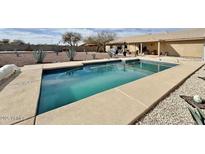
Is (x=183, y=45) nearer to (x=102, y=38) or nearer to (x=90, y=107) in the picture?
(x=90, y=107)

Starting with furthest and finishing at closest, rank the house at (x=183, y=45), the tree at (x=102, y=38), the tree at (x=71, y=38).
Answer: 1. the tree at (x=71, y=38)
2. the tree at (x=102, y=38)
3. the house at (x=183, y=45)

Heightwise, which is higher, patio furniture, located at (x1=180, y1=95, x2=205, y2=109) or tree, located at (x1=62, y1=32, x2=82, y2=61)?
tree, located at (x1=62, y1=32, x2=82, y2=61)

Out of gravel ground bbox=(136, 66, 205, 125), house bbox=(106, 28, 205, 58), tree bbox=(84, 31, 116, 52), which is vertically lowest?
gravel ground bbox=(136, 66, 205, 125)

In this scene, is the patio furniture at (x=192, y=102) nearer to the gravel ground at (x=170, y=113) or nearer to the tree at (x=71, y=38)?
the gravel ground at (x=170, y=113)

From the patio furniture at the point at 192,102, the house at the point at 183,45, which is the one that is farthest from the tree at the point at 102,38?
the patio furniture at the point at 192,102

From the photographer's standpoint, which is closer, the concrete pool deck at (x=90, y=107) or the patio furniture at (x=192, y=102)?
the concrete pool deck at (x=90, y=107)

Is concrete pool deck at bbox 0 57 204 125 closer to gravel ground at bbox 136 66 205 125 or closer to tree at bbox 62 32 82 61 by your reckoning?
gravel ground at bbox 136 66 205 125

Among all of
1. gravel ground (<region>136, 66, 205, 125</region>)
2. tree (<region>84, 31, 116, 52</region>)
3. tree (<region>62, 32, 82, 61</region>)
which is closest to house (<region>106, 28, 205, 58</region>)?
tree (<region>84, 31, 116, 52</region>)

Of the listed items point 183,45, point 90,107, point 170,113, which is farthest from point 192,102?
point 183,45
